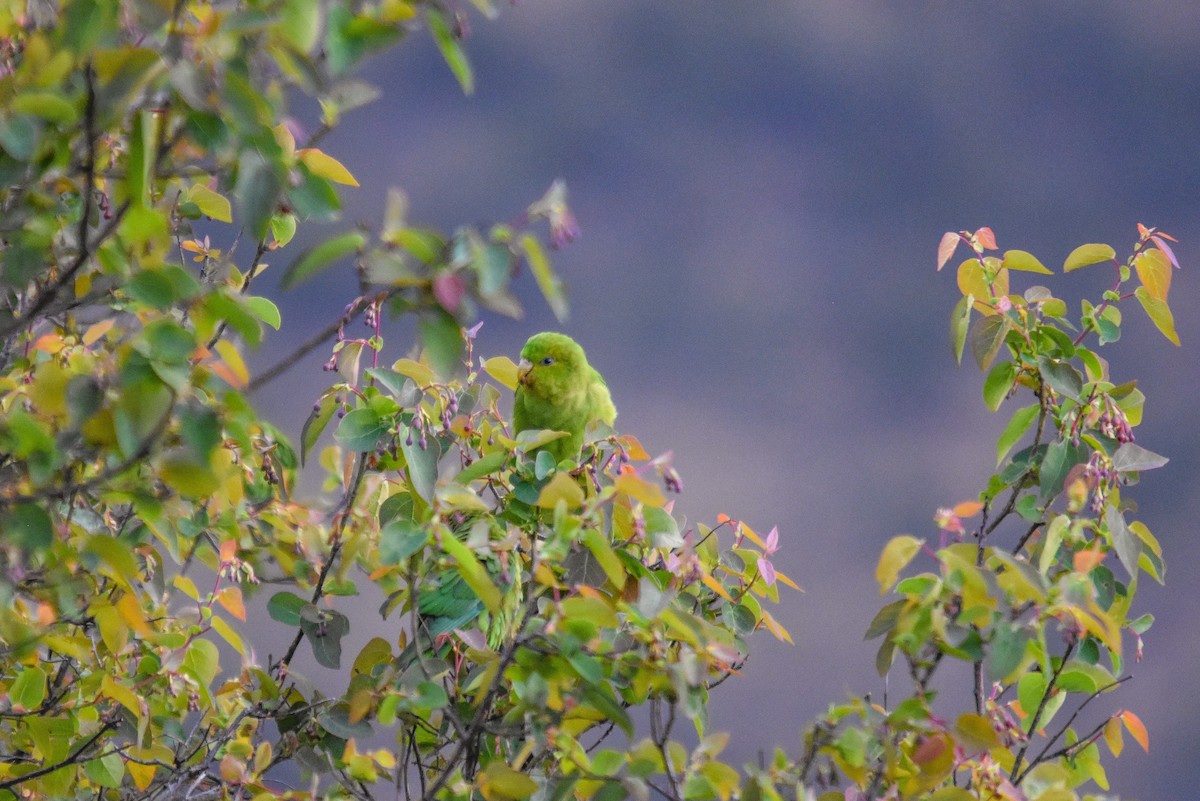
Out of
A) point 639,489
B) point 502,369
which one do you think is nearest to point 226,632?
point 502,369

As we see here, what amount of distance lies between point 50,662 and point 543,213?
1997mm

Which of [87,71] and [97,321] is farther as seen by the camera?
[97,321]

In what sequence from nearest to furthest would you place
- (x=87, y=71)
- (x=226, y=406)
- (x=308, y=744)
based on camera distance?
(x=87, y=71) → (x=226, y=406) → (x=308, y=744)

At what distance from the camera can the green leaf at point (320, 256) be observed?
1.35 meters

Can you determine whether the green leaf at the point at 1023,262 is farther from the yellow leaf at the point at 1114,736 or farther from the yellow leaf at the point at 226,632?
the yellow leaf at the point at 226,632

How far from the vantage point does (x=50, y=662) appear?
8.95 ft

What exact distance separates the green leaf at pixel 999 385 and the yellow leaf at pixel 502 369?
1135mm

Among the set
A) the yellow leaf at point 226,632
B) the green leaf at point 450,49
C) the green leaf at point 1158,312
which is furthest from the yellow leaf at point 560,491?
the green leaf at point 1158,312

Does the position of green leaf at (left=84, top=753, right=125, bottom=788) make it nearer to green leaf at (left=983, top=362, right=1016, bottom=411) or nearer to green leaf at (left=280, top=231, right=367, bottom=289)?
green leaf at (left=280, top=231, right=367, bottom=289)

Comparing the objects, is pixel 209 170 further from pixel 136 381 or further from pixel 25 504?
pixel 25 504

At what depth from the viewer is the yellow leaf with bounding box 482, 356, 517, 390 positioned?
277 cm

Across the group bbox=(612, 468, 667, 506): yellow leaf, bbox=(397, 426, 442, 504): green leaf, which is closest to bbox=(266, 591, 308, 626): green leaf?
bbox=(397, 426, 442, 504): green leaf

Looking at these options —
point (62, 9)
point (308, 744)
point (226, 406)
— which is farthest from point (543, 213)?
point (308, 744)

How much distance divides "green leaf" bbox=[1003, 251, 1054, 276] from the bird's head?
1.22 m
